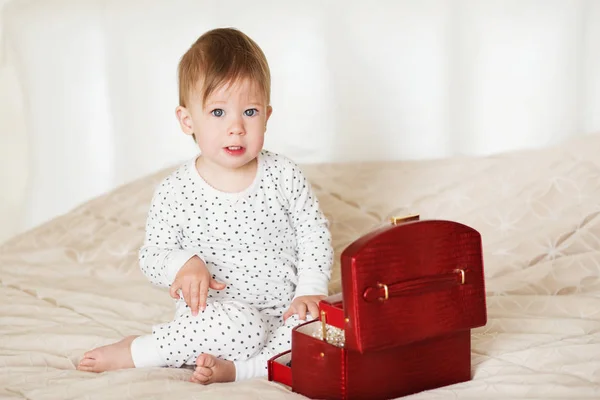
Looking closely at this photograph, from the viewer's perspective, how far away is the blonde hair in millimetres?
1432

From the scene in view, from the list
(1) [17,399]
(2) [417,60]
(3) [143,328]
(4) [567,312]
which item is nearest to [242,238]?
(3) [143,328]

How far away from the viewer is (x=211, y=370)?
1293 mm

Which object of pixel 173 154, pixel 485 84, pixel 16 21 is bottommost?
pixel 173 154

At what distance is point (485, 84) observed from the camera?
2.28 meters

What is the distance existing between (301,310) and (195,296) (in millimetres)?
171

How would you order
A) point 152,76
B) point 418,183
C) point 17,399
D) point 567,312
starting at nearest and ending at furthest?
1. point 17,399
2. point 567,312
3. point 418,183
4. point 152,76

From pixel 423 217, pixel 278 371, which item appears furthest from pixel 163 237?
pixel 423 217

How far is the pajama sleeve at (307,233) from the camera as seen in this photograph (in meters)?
1.49

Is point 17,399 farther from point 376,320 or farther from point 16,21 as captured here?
point 16,21

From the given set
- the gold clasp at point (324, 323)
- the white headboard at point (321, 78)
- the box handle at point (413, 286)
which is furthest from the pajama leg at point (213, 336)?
the white headboard at point (321, 78)

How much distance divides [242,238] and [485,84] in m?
1.03

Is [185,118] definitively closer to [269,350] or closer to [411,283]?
[269,350]

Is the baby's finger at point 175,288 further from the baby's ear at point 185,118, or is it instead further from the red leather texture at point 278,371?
the baby's ear at point 185,118

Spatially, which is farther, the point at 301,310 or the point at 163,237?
the point at 163,237
